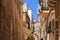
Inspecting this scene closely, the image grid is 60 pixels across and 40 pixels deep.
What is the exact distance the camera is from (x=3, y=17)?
671 cm

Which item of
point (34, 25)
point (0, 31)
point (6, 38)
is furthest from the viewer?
point (34, 25)

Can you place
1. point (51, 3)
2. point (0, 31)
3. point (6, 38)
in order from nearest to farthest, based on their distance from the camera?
point (0, 31), point (6, 38), point (51, 3)

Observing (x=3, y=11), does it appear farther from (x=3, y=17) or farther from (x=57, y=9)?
(x=57, y=9)

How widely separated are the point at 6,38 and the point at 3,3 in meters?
1.04

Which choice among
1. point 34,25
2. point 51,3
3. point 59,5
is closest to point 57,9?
point 59,5

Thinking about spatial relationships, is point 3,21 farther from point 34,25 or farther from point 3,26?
point 34,25

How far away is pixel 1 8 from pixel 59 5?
9.46 m

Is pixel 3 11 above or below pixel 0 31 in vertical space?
above

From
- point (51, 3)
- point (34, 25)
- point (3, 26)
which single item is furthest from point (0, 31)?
point (34, 25)

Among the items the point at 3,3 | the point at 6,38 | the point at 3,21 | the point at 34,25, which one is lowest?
the point at 34,25

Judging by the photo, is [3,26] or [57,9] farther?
[57,9]

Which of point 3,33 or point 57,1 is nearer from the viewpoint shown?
point 3,33

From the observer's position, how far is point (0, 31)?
21.3 feet

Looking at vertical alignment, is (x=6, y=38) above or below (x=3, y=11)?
below
